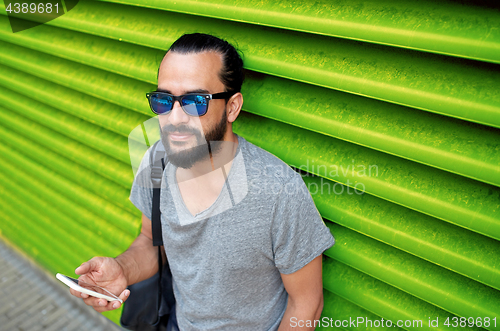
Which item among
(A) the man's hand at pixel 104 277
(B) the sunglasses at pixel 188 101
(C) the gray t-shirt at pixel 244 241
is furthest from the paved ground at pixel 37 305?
(B) the sunglasses at pixel 188 101

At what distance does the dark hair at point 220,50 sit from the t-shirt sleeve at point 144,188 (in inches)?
23.6

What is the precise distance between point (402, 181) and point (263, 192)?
0.56 m

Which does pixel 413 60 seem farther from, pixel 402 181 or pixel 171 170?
pixel 171 170

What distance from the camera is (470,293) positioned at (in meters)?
1.39

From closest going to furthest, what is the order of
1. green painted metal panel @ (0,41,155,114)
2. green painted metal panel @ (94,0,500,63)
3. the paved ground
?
green painted metal panel @ (94,0,500,63), green painted metal panel @ (0,41,155,114), the paved ground

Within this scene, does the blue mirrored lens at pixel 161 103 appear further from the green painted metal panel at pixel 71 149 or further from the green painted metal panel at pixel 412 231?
the green painted metal panel at pixel 71 149

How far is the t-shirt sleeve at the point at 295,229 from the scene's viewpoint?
4.66 ft

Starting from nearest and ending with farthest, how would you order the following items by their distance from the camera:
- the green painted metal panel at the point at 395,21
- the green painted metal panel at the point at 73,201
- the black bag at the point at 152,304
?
the green painted metal panel at the point at 395,21 < the black bag at the point at 152,304 < the green painted metal panel at the point at 73,201

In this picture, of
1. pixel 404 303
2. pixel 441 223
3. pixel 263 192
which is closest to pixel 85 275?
pixel 263 192

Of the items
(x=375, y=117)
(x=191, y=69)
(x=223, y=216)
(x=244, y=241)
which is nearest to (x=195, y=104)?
(x=191, y=69)

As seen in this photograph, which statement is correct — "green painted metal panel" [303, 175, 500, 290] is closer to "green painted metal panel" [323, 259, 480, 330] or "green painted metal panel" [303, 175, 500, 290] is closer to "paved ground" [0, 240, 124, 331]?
"green painted metal panel" [323, 259, 480, 330]

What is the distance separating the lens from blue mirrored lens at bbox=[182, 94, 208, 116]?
1.40m

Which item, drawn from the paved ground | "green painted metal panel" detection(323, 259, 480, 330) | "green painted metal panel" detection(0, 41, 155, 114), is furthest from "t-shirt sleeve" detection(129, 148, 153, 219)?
the paved ground

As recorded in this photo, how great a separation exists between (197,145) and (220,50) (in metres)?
0.41
